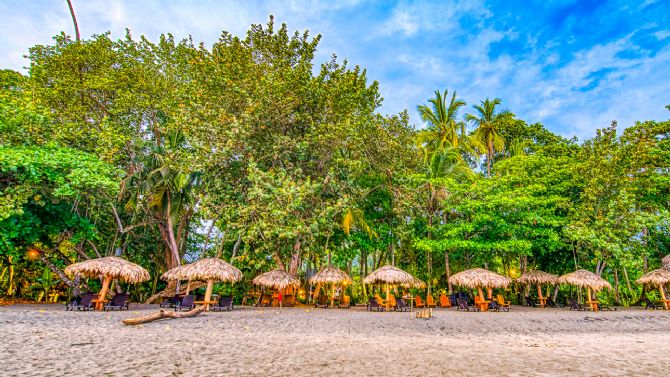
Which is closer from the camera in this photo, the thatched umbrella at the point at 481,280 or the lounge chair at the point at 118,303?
the lounge chair at the point at 118,303

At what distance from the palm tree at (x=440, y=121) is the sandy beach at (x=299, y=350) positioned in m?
16.5

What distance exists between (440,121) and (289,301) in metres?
17.0

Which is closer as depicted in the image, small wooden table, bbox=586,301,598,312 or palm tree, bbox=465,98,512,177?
small wooden table, bbox=586,301,598,312

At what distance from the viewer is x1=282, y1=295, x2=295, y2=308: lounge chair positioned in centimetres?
1802

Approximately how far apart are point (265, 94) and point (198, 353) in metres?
11.7

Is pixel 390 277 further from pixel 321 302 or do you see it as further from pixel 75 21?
pixel 75 21

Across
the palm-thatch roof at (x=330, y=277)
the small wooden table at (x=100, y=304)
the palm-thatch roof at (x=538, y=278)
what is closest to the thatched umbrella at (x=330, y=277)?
the palm-thatch roof at (x=330, y=277)

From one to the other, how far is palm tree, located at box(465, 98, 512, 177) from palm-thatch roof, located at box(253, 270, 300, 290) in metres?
20.1

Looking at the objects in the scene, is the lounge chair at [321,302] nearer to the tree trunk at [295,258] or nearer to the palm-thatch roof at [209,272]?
the tree trunk at [295,258]

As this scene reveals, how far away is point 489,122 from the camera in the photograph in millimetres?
28859

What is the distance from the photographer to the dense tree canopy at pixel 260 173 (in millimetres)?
14578

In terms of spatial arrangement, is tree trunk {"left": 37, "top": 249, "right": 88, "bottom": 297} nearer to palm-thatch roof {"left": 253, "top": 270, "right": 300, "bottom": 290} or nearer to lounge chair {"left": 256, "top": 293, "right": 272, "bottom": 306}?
lounge chair {"left": 256, "top": 293, "right": 272, "bottom": 306}

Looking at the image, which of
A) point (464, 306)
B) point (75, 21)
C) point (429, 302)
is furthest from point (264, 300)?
point (75, 21)

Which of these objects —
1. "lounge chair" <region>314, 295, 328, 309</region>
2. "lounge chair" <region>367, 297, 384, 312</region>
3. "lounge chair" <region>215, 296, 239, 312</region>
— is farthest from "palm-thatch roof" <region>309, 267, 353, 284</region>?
"lounge chair" <region>215, 296, 239, 312</region>
